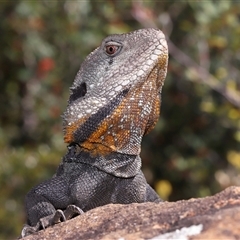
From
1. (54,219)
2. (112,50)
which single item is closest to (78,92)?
(112,50)

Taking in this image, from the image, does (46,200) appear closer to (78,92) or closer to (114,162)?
(114,162)

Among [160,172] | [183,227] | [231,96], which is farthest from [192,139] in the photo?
[183,227]

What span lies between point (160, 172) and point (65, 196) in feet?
19.4

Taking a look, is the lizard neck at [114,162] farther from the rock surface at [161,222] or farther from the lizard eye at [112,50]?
the lizard eye at [112,50]

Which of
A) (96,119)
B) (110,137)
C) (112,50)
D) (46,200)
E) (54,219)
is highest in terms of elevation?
(112,50)

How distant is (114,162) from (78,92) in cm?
66

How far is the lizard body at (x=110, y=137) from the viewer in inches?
152

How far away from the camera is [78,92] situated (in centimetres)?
427

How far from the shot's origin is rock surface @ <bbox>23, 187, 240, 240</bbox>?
2625mm

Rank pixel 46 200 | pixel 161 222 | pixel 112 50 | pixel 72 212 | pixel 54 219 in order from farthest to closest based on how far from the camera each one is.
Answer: pixel 112 50 < pixel 46 200 < pixel 72 212 < pixel 54 219 < pixel 161 222

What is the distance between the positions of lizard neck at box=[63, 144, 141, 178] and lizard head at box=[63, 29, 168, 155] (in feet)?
0.12

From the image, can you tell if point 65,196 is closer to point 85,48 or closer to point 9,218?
point 9,218

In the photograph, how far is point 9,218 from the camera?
7.16 m

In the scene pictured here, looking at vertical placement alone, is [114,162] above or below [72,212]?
above
